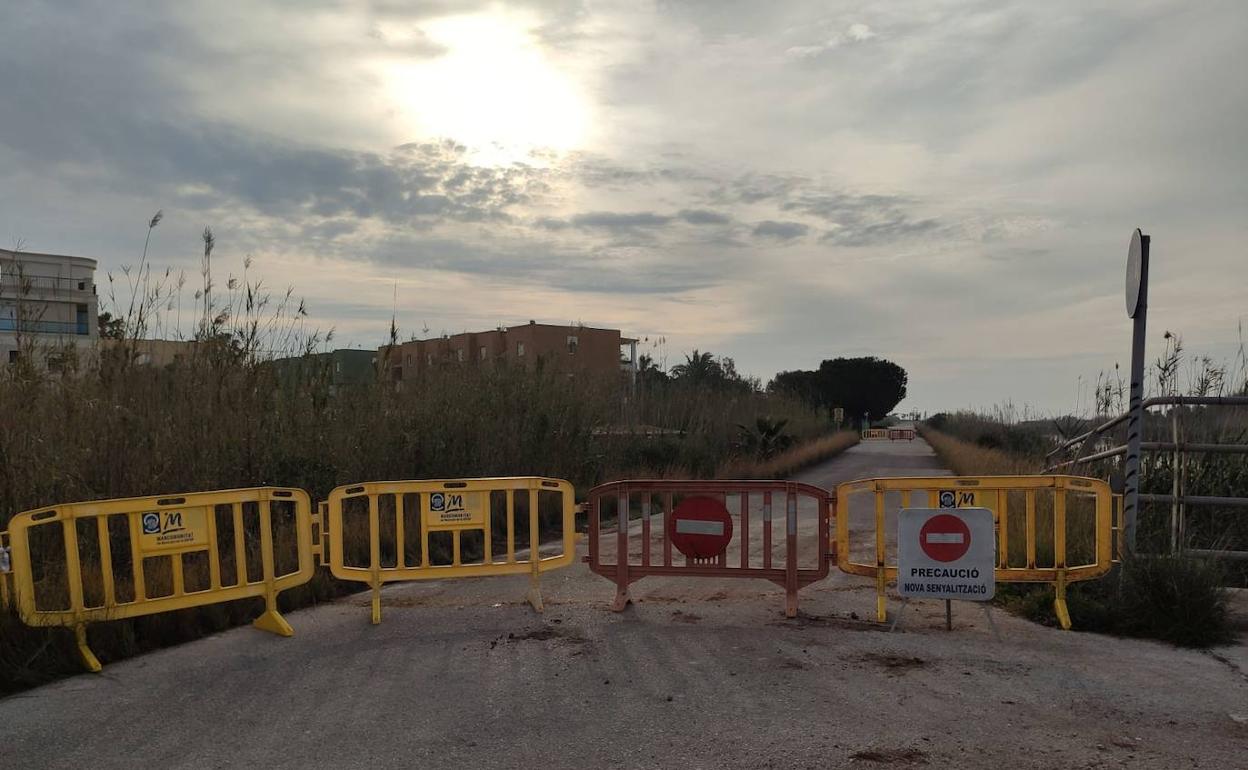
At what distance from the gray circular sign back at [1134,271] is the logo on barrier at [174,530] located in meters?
7.92

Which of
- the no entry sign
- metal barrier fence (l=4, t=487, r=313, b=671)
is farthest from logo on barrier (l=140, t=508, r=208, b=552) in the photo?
the no entry sign

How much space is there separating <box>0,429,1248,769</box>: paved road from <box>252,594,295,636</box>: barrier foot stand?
0.09 meters

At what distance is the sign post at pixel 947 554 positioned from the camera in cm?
691

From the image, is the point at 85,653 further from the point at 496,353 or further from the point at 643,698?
the point at 496,353

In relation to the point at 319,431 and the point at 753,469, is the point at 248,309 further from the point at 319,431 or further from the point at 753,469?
the point at 753,469

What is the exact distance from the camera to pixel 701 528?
7754 mm

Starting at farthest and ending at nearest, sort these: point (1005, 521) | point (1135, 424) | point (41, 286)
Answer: point (41, 286) < point (1135, 424) < point (1005, 521)

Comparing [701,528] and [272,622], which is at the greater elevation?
[701,528]

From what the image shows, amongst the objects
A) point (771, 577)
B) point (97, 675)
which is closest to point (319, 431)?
point (97, 675)

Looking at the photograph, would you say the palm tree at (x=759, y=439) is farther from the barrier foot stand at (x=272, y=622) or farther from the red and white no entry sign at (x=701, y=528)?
the barrier foot stand at (x=272, y=622)

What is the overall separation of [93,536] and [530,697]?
483cm

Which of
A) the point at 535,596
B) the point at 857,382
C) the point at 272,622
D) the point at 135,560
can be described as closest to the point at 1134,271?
the point at 535,596

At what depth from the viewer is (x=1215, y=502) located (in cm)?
746

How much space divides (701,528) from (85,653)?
479cm
